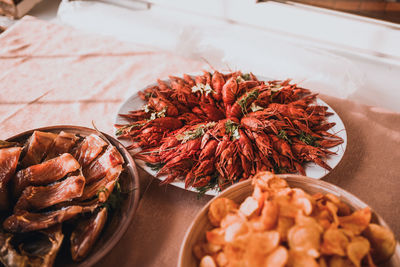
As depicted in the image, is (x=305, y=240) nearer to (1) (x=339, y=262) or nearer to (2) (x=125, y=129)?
(1) (x=339, y=262)

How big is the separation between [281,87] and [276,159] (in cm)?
28

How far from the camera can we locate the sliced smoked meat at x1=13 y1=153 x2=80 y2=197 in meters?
0.71

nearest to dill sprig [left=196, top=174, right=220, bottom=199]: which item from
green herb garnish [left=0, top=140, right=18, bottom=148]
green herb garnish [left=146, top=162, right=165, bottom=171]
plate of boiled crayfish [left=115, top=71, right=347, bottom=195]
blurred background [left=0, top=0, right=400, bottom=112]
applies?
plate of boiled crayfish [left=115, top=71, right=347, bottom=195]

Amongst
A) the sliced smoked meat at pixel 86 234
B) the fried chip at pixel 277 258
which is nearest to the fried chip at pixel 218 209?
the fried chip at pixel 277 258

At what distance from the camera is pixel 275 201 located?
0.55 metres

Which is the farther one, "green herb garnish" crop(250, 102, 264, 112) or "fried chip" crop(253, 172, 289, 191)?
"green herb garnish" crop(250, 102, 264, 112)

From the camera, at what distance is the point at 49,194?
0.70m

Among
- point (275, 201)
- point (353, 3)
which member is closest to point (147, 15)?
point (353, 3)

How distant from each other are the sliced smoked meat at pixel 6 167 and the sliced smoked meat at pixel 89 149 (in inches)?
5.2

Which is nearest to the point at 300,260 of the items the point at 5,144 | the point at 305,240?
the point at 305,240

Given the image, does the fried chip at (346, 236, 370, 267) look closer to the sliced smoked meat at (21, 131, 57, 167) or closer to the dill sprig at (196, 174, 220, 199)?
the dill sprig at (196, 174, 220, 199)

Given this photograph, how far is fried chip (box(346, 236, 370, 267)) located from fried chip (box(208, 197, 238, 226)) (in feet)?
0.68

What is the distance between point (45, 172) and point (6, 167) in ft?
0.28

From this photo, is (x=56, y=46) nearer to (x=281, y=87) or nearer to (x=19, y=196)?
(x=19, y=196)
